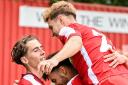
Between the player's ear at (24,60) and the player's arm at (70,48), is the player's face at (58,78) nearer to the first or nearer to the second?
the player's arm at (70,48)

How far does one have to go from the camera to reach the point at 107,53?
489 centimetres

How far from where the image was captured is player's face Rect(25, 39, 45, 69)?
5.38m

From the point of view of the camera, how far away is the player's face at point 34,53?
538 centimetres

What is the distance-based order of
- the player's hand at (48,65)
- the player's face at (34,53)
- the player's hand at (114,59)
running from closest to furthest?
the player's hand at (48,65), the player's hand at (114,59), the player's face at (34,53)

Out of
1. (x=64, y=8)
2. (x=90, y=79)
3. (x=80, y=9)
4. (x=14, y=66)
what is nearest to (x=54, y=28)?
(x=64, y=8)

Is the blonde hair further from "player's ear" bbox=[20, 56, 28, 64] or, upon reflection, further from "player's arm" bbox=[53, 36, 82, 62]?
"player's ear" bbox=[20, 56, 28, 64]

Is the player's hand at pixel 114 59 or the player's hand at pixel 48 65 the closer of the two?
the player's hand at pixel 48 65

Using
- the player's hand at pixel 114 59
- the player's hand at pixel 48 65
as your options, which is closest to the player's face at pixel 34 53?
the player's hand at pixel 114 59

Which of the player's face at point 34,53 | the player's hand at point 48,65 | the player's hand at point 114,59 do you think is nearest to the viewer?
the player's hand at point 48,65

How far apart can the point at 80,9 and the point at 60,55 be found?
9.98 meters

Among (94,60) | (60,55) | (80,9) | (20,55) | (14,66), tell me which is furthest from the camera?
(80,9)

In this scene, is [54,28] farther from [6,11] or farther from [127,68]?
[6,11]

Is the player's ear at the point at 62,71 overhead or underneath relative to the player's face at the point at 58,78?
overhead

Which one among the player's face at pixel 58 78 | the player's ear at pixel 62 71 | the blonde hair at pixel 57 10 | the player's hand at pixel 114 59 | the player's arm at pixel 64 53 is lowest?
the player's face at pixel 58 78
